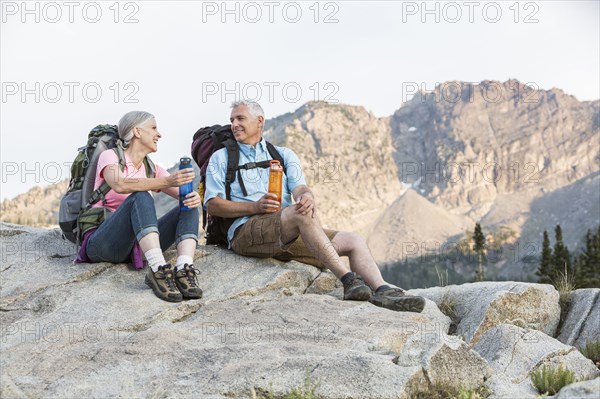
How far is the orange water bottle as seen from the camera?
966cm

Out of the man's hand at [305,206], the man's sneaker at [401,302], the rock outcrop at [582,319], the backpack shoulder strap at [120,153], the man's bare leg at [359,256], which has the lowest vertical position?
the rock outcrop at [582,319]

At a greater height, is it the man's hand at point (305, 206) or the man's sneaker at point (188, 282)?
the man's hand at point (305, 206)

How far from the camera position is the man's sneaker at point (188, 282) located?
347 inches

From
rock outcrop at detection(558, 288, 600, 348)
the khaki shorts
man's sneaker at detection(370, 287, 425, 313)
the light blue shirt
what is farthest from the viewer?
rock outcrop at detection(558, 288, 600, 348)

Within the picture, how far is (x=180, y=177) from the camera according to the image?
8.96m

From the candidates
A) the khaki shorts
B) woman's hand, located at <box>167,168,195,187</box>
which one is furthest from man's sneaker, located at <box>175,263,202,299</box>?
the khaki shorts

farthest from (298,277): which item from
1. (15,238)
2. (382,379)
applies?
(15,238)

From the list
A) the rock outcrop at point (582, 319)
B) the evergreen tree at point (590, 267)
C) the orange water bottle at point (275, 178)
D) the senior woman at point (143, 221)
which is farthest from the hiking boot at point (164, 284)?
the evergreen tree at point (590, 267)

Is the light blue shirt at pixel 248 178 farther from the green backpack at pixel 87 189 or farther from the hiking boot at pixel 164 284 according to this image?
the hiking boot at pixel 164 284

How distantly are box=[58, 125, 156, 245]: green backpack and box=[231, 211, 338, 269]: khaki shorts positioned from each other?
6.56 ft

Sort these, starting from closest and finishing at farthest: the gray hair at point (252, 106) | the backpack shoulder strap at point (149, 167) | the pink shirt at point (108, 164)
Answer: the pink shirt at point (108, 164) → the backpack shoulder strap at point (149, 167) → the gray hair at point (252, 106)

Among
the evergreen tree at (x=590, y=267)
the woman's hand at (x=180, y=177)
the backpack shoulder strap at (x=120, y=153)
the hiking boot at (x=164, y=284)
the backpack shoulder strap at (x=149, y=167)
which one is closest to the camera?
the hiking boot at (x=164, y=284)

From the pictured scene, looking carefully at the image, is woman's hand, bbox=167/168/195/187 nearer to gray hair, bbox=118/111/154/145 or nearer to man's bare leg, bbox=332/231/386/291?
gray hair, bbox=118/111/154/145

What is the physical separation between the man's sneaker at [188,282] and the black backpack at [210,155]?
5.02ft
